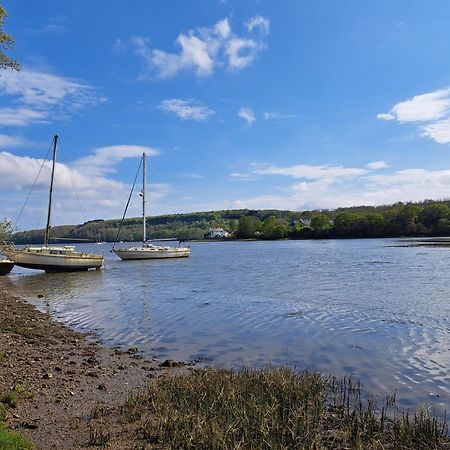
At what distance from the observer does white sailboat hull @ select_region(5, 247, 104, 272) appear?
1828 inches

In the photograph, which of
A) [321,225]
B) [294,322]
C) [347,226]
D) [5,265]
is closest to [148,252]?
[5,265]

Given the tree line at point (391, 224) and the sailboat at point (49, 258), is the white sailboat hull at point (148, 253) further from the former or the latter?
the tree line at point (391, 224)

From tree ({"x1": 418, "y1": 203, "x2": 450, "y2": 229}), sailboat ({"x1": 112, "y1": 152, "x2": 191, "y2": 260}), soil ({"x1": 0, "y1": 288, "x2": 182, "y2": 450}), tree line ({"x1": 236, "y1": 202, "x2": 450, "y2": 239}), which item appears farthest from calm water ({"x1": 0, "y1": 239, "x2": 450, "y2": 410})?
tree ({"x1": 418, "y1": 203, "x2": 450, "y2": 229})

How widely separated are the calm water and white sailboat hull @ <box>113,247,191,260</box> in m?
37.9

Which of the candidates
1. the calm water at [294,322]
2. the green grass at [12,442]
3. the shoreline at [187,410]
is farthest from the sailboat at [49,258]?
the green grass at [12,442]

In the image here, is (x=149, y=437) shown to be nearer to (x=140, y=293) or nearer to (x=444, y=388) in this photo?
(x=444, y=388)

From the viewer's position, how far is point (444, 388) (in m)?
10.5

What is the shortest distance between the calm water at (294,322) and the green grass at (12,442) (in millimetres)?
6883

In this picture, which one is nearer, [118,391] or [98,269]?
[118,391]

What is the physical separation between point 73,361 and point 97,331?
5.44m

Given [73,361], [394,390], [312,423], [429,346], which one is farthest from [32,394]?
[429,346]

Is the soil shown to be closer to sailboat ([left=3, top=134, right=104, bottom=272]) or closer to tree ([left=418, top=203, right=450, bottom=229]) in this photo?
sailboat ([left=3, top=134, right=104, bottom=272])

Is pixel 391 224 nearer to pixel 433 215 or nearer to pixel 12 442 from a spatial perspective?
pixel 433 215

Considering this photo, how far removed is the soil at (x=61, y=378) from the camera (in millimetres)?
7648
